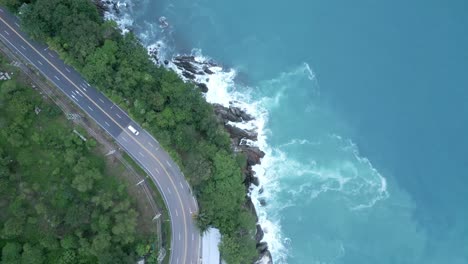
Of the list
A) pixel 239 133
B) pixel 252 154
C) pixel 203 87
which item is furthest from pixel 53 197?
pixel 252 154

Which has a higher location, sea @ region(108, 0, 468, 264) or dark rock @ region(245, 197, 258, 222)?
sea @ region(108, 0, 468, 264)

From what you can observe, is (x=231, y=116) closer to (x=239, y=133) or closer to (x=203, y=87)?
(x=239, y=133)

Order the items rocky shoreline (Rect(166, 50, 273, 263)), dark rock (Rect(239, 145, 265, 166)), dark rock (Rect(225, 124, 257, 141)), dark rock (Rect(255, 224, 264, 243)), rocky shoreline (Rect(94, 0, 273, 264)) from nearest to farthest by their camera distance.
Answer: dark rock (Rect(255, 224, 264, 243)) → rocky shoreline (Rect(166, 50, 273, 263)) → rocky shoreline (Rect(94, 0, 273, 264)) → dark rock (Rect(239, 145, 265, 166)) → dark rock (Rect(225, 124, 257, 141))

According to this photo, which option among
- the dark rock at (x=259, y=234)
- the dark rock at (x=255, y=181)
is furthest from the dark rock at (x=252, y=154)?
the dark rock at (x=259, y=234)

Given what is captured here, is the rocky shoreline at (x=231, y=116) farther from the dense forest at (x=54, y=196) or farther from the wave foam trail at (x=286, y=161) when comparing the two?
the dense forest at (x=54, y=196)

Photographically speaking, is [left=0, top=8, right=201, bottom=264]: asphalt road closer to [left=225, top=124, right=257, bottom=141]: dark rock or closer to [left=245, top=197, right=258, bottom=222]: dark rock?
[left=245, top=197, right=258, bottom=222]: dark rock

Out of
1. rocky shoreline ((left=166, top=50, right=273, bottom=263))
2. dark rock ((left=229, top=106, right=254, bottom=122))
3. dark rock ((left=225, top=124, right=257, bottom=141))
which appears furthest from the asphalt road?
dark rock ((left=229, top=106, right=254, bottom=122))

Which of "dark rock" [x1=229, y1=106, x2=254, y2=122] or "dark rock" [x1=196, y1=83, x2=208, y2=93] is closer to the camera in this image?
"dark rock" [x1=229, y1=106, x2=254, y2=122]
